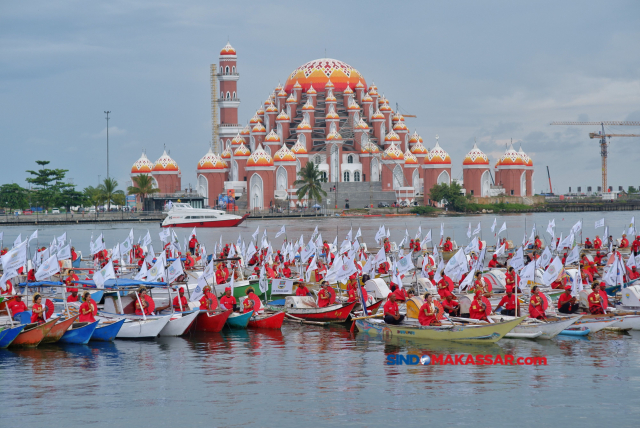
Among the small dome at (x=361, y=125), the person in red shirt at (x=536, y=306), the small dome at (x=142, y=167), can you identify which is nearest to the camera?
the person in red shirt at (x=536, y=306)

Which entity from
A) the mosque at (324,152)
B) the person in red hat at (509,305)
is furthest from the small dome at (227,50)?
the person in red hat at (509,305)

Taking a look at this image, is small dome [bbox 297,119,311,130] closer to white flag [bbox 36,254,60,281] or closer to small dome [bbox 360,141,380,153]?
small dome [bbox 360,141,380,153]

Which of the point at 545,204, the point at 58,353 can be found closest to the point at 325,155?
the point at 545,204

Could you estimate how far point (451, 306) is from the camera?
80.4 feet

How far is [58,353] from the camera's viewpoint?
22656 millimetres

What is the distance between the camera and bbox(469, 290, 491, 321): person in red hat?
76.7ft

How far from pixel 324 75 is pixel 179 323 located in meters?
98.8

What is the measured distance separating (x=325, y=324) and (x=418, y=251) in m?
18.3

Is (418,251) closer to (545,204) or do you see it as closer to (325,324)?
(325,324)

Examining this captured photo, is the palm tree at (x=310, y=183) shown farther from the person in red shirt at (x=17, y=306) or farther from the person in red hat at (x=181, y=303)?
the person in red shirt at (x=17, y=306)

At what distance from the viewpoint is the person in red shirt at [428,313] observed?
23172 millimetres

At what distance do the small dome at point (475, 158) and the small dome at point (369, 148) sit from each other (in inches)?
504

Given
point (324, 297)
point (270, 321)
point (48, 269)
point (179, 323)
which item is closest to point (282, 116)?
point (324, 297)

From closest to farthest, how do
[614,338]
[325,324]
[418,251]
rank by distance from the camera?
[614,338], [325,324], [418,251]
